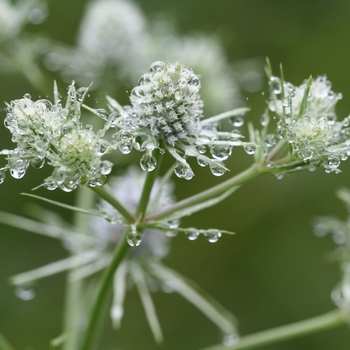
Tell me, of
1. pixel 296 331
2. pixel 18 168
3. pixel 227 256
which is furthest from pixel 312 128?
pixel 227 256

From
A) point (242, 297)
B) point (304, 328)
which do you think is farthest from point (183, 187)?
point (304, 328)

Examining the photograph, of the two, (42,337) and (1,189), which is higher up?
(1,189)

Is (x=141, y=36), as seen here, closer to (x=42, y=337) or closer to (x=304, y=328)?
(x=304, y=328)

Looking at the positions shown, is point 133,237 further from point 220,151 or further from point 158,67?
point 158,67

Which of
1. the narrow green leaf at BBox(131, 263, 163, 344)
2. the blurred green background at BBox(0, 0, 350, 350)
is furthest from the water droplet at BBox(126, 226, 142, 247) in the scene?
the blurred green background at BBox(0, 0, 350, 350)

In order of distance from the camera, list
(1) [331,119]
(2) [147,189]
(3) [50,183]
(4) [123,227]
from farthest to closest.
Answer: (4) [123,227] < (1) [331,119] < (2) [147,189] < (3) [50,183]
